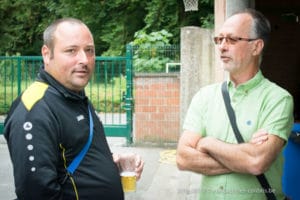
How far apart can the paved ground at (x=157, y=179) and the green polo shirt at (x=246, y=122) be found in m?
2.07

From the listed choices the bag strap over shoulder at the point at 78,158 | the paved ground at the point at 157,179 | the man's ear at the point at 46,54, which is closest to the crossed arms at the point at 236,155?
the bag strap over shoulder at the point at 78,158

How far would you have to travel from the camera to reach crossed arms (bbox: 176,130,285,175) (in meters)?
2.49

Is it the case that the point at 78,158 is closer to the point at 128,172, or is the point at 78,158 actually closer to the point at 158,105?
the point at 128,172

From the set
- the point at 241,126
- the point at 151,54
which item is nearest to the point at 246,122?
the point at 241,126

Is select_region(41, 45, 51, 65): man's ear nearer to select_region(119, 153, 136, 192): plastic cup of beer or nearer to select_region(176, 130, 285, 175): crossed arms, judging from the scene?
select_region(119, 153, 136, 192): plastic cup of beer

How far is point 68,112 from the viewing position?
2.20 metres

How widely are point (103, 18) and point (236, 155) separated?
21.0 metres

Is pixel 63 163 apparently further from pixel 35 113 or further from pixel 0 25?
pixel 0 25

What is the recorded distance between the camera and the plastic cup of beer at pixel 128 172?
2498 millimetres

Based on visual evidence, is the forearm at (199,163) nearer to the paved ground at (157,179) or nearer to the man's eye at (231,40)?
the man's eye at (231,40)

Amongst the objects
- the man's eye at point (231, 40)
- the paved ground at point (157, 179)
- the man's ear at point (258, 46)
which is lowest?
the paved ground at point (157, 179)

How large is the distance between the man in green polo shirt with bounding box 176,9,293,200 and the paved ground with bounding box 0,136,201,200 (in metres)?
2.06

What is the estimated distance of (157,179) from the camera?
268 inches

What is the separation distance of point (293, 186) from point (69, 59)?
2338 millimetres
